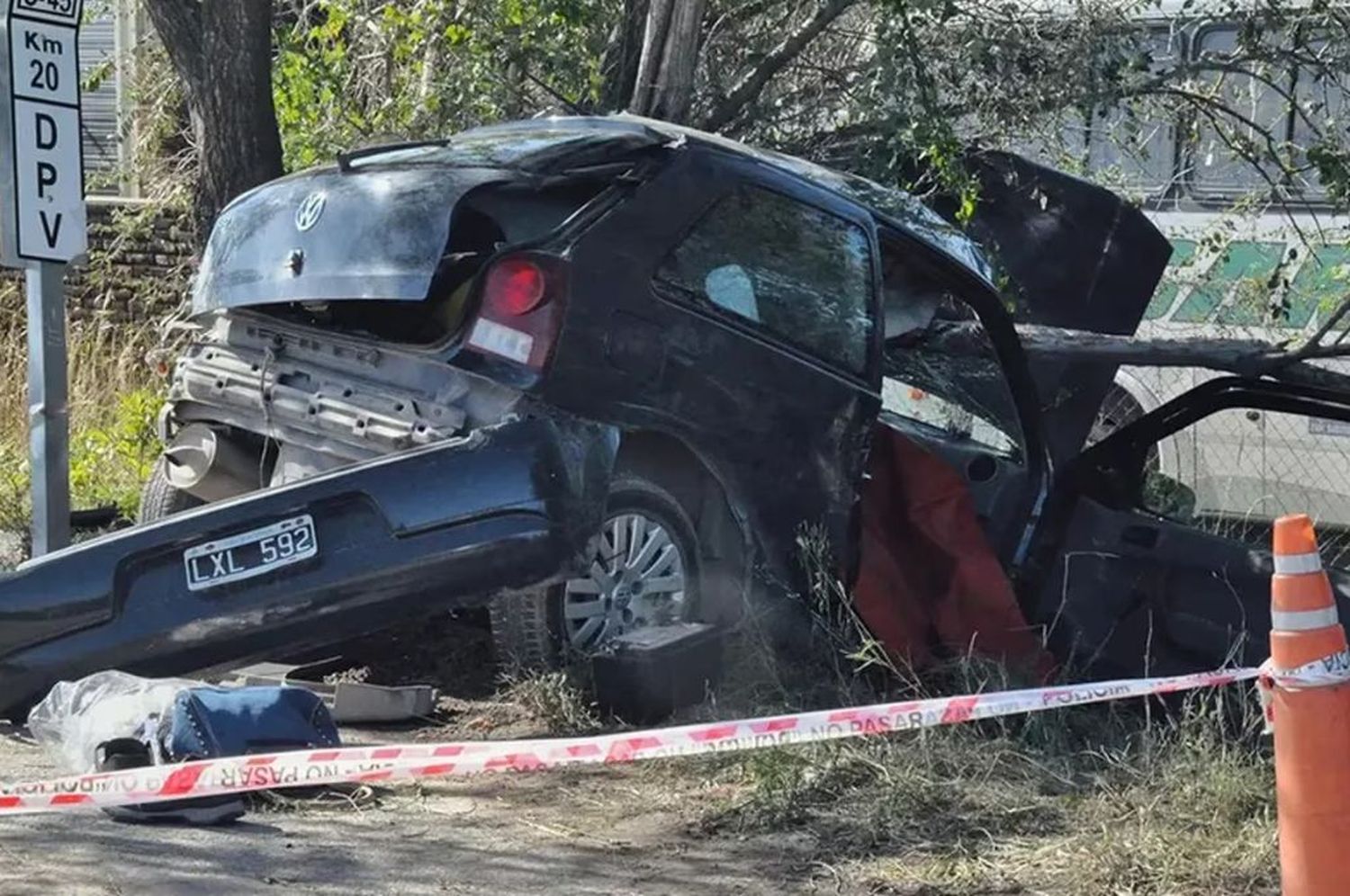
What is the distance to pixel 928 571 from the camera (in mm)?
6703

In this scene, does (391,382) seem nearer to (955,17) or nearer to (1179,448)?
(955,17)

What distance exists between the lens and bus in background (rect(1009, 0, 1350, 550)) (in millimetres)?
9164

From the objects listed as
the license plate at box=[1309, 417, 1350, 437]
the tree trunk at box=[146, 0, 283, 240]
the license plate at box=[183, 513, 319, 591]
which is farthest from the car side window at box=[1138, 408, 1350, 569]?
the license plate at box=[183, 513, 319, 591]

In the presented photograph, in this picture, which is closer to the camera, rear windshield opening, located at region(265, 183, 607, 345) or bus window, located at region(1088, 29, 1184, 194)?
rear windshield opening, located at region(265, 183, 607, 345)

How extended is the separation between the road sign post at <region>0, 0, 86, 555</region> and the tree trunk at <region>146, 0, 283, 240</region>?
2143 millimetres

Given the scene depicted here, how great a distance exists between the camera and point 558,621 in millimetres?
6164

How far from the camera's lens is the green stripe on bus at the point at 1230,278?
376 inches

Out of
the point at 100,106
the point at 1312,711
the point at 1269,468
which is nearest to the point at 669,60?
the point at 1269,468

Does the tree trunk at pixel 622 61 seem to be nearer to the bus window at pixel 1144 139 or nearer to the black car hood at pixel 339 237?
the bus window at pixel 1144 139

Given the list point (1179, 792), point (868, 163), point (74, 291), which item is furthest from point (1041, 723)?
point (74, 291)

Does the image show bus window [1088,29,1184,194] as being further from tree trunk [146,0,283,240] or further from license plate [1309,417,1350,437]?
tree trunk [146,0,283,240]

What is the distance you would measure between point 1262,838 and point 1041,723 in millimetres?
1162

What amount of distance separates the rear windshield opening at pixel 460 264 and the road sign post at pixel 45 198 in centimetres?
99

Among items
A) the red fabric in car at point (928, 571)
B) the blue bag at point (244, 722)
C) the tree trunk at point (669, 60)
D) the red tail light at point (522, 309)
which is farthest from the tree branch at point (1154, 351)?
the blue bag at point (244, 722)
